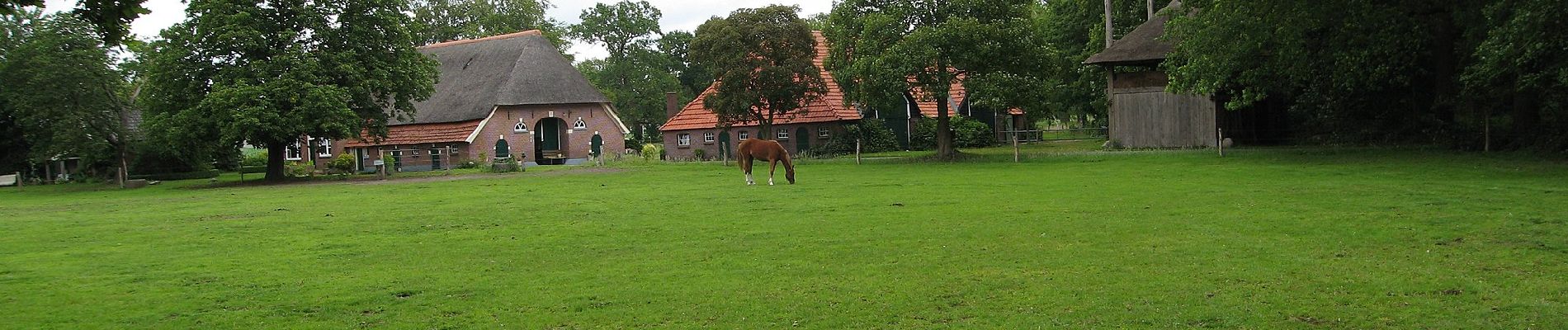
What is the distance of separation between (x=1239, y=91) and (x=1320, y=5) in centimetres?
1128

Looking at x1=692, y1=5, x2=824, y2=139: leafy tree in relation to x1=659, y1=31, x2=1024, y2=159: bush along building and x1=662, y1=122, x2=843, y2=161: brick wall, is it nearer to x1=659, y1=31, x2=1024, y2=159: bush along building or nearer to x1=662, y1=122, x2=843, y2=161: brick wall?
x1=659, y1=31, x2=1024, y2=159: bush along building

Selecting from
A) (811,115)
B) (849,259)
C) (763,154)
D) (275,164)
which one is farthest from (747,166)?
(811,115)

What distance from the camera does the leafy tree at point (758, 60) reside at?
130 ft

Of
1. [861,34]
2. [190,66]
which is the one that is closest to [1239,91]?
[861,34]

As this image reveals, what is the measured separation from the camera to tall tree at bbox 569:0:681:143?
72.5 m

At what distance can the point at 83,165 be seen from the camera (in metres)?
42.7

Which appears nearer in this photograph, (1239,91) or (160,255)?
(160,255)

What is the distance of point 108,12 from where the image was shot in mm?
8086

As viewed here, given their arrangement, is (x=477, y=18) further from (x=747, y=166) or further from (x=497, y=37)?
(x=747, y=166)

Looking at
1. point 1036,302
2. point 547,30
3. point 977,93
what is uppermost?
point 547,30

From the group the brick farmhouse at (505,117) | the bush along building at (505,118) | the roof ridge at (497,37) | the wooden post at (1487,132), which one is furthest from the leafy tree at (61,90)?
the wooden post at (1487,132)

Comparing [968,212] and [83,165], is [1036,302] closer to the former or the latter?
[968,212]

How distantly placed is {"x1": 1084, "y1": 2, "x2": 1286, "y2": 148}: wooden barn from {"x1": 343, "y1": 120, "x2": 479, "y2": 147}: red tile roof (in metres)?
26.9

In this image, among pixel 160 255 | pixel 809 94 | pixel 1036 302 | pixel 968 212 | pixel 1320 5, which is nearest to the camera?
pixel 1036 302
